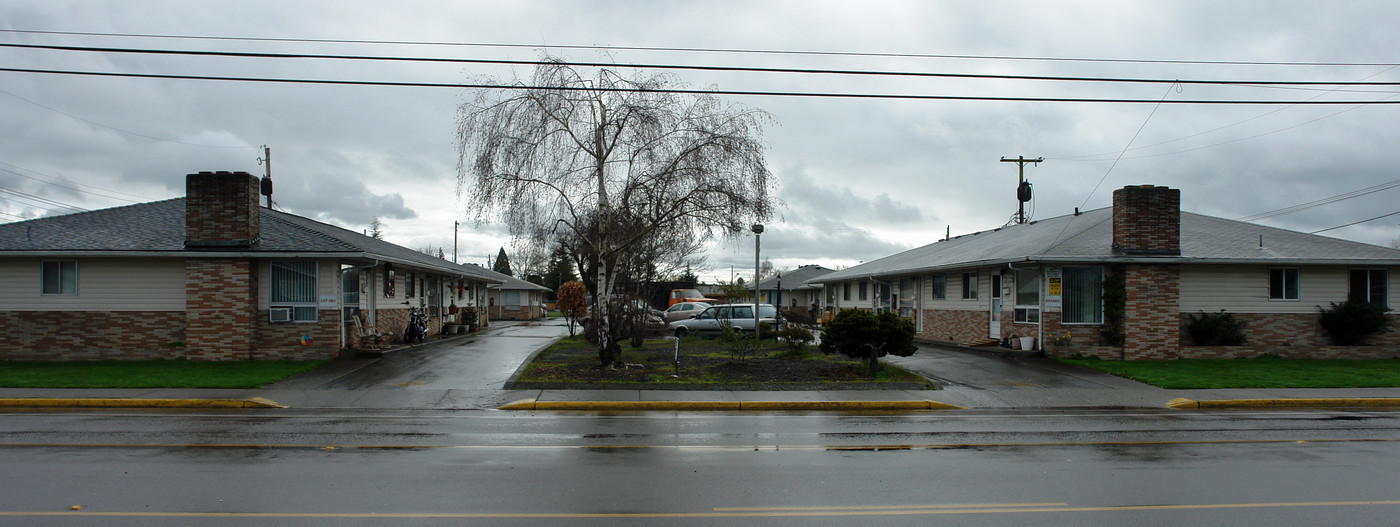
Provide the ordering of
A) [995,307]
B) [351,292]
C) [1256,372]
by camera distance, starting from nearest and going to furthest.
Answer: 1. [1256,372]
2. [351,292]
3. [995,307]

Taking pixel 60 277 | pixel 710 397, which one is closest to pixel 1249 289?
pixel 710 397

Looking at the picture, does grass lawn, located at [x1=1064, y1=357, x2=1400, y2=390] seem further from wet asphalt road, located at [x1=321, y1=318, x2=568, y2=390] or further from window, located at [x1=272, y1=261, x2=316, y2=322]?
window, located at [x1=272, y1=261, x2=316, y2=322]

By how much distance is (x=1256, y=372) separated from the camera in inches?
715

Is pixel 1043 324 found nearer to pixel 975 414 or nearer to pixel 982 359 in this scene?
pixel 982 359

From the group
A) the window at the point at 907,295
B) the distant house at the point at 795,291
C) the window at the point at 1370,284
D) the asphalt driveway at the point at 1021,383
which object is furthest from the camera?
the distant house at the point at 795,291

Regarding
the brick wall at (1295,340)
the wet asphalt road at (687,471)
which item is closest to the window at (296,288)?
the wet asphalt road at (687,471)

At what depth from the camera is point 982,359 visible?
2081 centimetres

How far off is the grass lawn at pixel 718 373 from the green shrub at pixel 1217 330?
9.60 meters

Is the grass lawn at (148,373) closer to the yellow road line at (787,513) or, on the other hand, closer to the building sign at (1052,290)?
the yellow road line at (787,513)

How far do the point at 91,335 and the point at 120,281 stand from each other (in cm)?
148

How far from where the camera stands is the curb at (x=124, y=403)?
13.4 m

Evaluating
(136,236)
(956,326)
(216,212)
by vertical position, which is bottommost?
(956,326)

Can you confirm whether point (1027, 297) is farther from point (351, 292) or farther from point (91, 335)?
point (91, 335)

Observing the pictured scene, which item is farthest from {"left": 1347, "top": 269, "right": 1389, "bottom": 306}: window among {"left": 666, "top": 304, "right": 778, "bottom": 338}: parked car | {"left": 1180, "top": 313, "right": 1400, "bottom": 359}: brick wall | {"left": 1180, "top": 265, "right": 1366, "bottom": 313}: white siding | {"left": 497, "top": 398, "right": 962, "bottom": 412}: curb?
{"left": 666, "top": 304, "right": 778, "bottom": 338}: parked car
